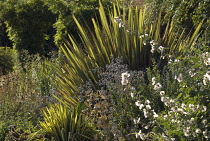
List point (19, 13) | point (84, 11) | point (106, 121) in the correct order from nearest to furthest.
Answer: point (106, 121)
point (84, 11)
point (19, 13)

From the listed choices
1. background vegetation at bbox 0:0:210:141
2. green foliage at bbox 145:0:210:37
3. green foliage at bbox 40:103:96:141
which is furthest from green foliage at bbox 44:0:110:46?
green foliage at bbox 40:103:96:141

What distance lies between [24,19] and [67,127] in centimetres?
765

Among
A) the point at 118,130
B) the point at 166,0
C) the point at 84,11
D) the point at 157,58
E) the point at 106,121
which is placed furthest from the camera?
the point at 84,11

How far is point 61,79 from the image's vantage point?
629 centimetres

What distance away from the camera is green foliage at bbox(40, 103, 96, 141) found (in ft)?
16.4

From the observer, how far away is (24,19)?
39.7ft

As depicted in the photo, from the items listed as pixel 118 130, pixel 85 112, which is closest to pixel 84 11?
pixel 85 112

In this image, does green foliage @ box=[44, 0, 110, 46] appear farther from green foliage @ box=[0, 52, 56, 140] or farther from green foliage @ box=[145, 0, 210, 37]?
green foliage @ box=[145, 0, 210, 37]

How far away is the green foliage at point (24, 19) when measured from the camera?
1195 centimetres

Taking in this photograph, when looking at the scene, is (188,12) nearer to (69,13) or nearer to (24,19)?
(69,13)

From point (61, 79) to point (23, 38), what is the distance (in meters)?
6.29

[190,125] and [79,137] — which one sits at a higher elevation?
[190,125]

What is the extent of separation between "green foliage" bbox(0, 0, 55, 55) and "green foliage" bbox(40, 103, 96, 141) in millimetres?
7222

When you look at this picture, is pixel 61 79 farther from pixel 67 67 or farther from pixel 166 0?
pixel 166 0
